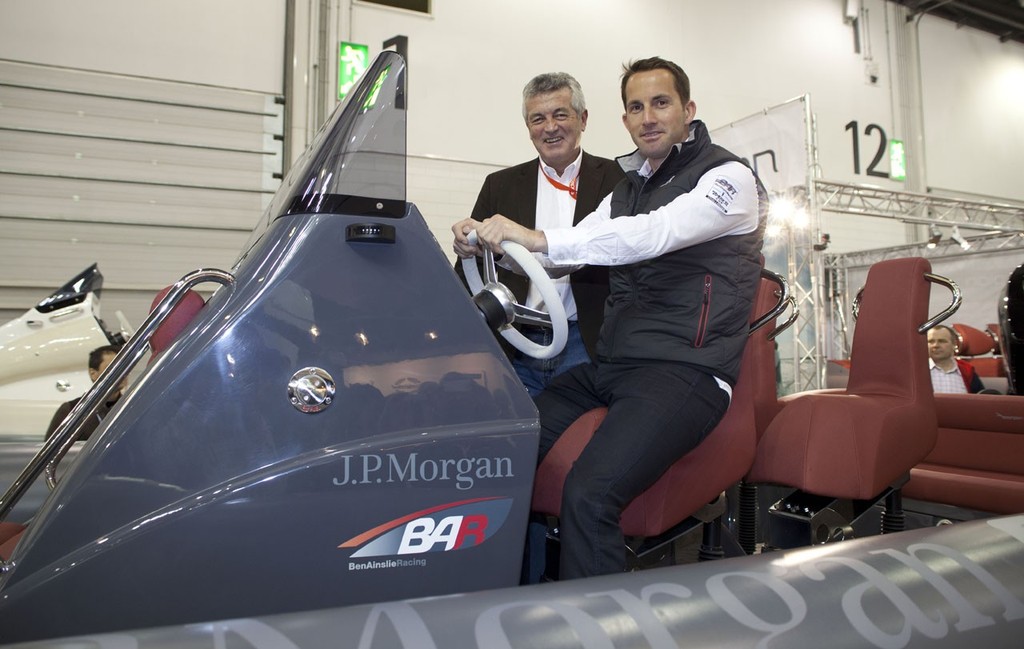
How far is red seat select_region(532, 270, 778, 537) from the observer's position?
185 centimetres

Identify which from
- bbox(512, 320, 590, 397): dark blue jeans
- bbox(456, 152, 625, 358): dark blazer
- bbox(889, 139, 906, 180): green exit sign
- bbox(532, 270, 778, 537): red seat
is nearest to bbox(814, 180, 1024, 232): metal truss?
bbox(889, 139, 906, 180): green exit sign

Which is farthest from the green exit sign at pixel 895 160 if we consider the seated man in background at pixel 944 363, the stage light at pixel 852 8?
the seated man in background at pixel 944 363

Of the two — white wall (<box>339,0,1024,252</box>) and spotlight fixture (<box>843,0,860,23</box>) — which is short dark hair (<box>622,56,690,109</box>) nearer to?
white wall (<box>339,0,1024,252</box>)

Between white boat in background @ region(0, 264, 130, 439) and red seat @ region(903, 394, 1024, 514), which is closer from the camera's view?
red seat @ region(903, 394, 1024, 514)

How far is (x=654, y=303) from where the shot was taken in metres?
2.00

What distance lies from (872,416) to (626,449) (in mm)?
890

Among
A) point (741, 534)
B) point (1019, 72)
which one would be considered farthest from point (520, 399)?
point (1019, 72)

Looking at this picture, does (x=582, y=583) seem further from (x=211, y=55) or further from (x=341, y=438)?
(x=211, y=55)

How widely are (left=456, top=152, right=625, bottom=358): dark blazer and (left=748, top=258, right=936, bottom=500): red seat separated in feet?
2.12

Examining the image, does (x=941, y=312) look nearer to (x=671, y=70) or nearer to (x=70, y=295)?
(x=671, y=70)

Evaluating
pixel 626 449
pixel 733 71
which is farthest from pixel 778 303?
pixel 733 71

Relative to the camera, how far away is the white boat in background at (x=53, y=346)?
209 inches

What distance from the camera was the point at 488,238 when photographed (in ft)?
5.93

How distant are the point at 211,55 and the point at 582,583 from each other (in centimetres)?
895
